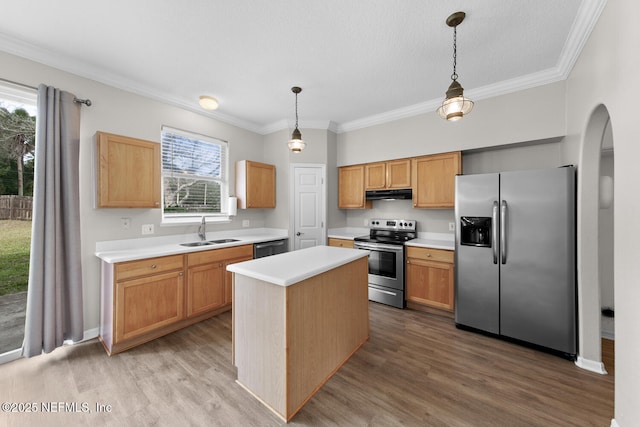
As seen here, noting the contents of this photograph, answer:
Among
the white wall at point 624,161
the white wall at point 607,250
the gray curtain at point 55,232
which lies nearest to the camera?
the white wall at point 624,161

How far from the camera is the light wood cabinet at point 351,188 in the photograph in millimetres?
4180

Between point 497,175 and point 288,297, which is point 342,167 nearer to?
point 497,175

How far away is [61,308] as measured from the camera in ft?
7.65

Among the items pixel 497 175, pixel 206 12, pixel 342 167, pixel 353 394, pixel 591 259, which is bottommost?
pixel 353 394

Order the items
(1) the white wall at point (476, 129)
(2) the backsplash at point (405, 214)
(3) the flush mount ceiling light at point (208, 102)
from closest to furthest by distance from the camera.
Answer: (1) the white wall at point (476, 129) < (3) the flush mount ceiling light at point (208, 102) < (2) the backsplash at point (405, 214)

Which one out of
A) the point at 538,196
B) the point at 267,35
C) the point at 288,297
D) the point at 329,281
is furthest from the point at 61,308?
the point at 538,196

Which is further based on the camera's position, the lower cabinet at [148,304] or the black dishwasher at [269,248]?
the black dishwasher at [269,248]

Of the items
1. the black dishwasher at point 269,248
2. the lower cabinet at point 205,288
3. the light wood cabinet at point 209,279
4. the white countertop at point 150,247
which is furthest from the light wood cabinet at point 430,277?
the lower cabinet at point 205,288

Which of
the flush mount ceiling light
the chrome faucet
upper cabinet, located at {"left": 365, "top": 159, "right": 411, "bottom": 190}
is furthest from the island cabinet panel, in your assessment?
the flush mount ceiling light

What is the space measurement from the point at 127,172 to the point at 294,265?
2190 millimetres

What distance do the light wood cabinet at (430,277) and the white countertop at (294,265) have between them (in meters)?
1.21

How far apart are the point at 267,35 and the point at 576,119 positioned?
2928 millimetres

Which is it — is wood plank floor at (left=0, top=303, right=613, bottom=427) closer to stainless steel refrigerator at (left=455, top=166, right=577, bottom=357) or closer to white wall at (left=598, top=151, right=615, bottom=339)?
stainless steel refrigerator at (left=455, top=166, right=577, bottom=357)

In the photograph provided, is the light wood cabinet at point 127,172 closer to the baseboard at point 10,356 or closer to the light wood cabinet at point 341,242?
the baseboard at point 10,356
